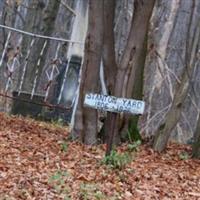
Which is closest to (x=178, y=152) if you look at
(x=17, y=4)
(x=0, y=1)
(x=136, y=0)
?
(x=136, y=0)

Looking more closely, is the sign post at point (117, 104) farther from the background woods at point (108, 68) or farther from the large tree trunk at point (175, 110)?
the large tree trunk at point (175, 110)

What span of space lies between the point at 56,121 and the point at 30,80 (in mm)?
2346

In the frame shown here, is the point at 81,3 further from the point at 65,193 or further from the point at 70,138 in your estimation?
the point at 65,193

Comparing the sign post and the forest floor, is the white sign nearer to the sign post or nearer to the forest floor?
the sign post

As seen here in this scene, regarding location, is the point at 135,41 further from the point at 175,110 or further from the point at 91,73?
the point at 175,110

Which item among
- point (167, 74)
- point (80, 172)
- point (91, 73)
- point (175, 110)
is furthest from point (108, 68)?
point (167, 74)

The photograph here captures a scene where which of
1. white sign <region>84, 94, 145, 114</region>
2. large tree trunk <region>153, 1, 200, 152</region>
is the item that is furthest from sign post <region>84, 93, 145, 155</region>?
large tree trunk <region>153, 1, 200, 152</region>

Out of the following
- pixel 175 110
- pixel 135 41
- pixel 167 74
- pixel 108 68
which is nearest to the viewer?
pixel 135 41

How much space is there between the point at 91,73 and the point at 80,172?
206cm

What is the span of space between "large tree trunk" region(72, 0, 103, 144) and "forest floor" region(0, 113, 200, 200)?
263 mm

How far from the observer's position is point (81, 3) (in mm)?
10391

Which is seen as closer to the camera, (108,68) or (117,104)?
(117,104)

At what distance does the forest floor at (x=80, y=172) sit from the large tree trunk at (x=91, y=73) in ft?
0.86

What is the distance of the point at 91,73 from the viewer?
8500 millimetres
